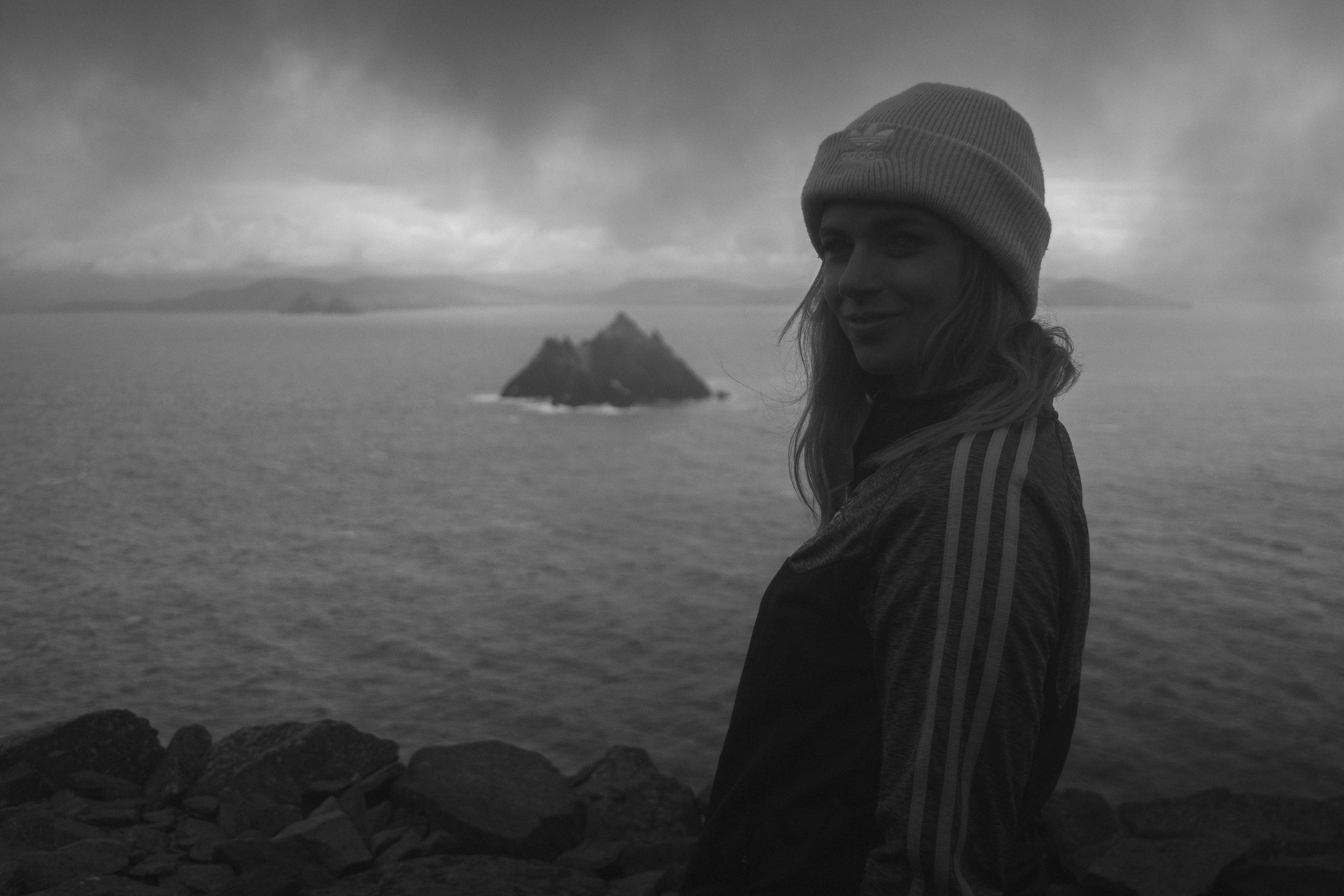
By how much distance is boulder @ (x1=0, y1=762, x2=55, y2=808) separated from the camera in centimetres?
899

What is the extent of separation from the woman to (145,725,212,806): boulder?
8.44 m

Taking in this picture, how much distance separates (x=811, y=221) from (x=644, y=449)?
5347 centimetres

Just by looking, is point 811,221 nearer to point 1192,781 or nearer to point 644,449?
point 1192,781

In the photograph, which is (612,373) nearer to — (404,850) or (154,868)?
(404,850)

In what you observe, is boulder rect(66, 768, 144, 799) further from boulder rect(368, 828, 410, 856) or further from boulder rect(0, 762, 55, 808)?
boulder rect(368, 828, 410, 856)

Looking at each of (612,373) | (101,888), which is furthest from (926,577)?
(612,373)

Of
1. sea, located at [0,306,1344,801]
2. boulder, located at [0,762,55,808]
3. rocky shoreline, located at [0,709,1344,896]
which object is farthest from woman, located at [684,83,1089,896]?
boulder, located at [0,762,55,808]

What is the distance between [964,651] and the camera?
7.04ft

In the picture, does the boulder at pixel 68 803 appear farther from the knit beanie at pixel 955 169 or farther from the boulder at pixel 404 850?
the knit beanie at pixel 955 169

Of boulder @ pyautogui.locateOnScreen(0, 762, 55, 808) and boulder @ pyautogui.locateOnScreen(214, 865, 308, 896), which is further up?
boulder @ pyautogui.locateOnScreen(214, 865, 308, 896)

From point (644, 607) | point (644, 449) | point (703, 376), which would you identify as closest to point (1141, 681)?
point (644, 607)

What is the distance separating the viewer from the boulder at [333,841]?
774 centimetres

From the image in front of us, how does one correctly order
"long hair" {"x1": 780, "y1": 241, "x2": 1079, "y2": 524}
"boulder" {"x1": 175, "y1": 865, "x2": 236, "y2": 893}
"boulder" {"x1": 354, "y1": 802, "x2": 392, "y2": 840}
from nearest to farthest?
"long hair" {"x1": 780, "y1": 241, "x2": 1079, "y2": 524} < "boulder" {"x1": 175, "y1": 865, "x2": 236, "y2": 893} < "boulder" {"x1": 354, "y1": 802, "x2": 392, "y2": 840}

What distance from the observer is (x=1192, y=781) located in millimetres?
16062
